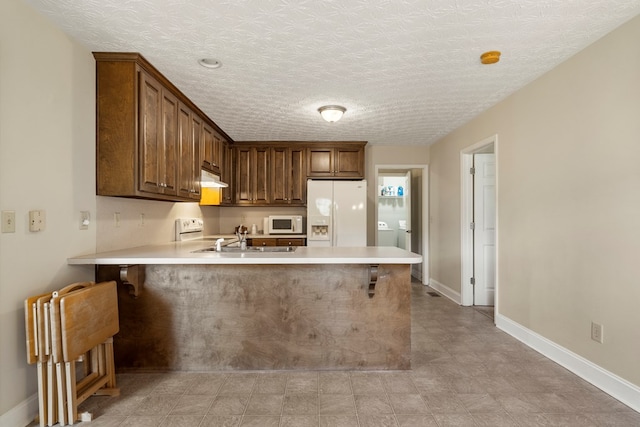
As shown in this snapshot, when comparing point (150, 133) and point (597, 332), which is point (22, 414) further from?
point (597, 332)

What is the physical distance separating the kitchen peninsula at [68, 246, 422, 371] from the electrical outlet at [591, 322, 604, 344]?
1232mm

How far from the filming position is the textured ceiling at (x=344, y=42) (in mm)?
1908

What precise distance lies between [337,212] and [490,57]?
2797 millimetres

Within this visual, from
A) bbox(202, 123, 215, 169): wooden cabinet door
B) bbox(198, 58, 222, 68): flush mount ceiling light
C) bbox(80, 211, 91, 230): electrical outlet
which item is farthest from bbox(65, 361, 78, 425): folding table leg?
bbox(202, 123, 215, 169): wooden cabinet door

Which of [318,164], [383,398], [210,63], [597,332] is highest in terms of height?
[210,63]

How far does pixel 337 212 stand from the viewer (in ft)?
15.8

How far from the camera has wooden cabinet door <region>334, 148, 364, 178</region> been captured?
5.07 metres

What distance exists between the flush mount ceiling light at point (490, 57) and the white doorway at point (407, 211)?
299 centimetres

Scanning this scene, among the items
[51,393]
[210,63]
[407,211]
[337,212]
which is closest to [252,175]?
[337,212]

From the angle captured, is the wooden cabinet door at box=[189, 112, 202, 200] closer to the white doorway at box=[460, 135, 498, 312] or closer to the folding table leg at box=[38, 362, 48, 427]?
the folding table leg at box=[38, 362, 48, 427]

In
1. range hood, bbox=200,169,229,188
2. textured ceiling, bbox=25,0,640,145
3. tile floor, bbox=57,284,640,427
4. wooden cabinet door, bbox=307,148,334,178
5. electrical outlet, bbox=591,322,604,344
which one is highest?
textured ceiling, bbox=25,0,640,145

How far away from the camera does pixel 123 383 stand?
93.4 inches

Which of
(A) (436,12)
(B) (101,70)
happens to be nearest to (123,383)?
(B) (101,70)

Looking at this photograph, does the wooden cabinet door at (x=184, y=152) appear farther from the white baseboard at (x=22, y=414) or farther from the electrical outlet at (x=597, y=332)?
the electrical outlet at (x=597, y=332)
